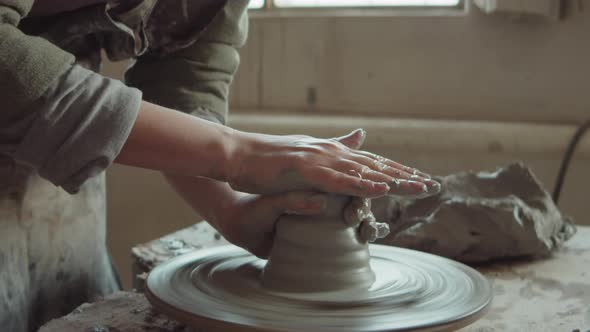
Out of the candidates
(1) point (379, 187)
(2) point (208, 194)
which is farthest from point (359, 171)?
(2) point (208, 194)

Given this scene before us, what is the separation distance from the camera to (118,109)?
0.96 m

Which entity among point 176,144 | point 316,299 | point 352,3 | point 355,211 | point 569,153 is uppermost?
point 352,3

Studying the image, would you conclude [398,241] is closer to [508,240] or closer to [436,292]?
[508,240]

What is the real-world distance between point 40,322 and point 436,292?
0.69 m

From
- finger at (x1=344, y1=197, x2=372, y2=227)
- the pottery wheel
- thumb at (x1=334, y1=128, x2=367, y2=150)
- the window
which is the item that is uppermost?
the window

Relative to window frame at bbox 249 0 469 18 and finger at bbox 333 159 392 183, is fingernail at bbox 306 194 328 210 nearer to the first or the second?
finger at bbox 333 159 392 183

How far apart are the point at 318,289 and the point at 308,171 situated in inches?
6.8

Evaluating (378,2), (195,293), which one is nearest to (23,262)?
(195,293)

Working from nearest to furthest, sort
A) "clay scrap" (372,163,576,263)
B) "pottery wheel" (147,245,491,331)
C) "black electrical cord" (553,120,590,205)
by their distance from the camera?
"pottery wheel" (147,245,491,331) → "clay scrap" (372,163,576,263) → "black electrical cord" (553,120,590,205)

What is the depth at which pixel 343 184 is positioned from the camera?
1.05 metres

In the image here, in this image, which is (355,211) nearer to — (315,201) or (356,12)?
(315,201)

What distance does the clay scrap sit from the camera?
1.52m

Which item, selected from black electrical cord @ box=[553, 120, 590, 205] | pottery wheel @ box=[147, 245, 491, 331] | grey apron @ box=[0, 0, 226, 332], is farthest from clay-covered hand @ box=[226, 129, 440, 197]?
black electrical cord @ box=[553, 120, 590, 205]

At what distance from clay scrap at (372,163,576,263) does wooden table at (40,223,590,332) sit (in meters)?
0.04
